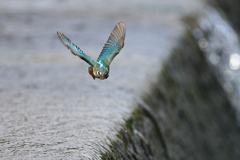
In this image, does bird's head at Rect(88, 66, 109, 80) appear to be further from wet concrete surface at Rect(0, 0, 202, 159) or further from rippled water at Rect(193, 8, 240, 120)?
rippled water at Rect(193, 8, 240, 120)

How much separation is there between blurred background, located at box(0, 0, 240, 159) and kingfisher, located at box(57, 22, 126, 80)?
18.0 inches

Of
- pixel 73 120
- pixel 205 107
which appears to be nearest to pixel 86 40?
pixel 205 107

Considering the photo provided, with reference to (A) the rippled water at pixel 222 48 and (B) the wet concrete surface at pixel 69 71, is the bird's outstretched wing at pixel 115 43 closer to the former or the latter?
(B) the wet concrete surface at pixel 69 71

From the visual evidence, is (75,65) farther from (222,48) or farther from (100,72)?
(222,48)

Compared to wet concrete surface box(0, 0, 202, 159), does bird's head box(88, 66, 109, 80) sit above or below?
below

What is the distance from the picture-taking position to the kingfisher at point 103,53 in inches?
105

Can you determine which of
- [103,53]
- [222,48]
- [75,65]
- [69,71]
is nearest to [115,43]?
[103,53]

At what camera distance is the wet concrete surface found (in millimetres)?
3033

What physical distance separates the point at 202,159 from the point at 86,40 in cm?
240

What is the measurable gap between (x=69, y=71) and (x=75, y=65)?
33 centimetres

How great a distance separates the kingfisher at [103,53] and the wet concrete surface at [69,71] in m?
0.46

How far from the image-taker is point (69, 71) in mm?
5242

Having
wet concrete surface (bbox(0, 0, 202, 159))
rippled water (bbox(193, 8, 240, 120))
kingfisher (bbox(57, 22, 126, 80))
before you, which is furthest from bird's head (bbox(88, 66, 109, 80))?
rippled water (bbox(193, 8, 240, 120))

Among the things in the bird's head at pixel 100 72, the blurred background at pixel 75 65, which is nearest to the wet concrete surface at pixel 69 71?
the blurred background at pixel 75 65
